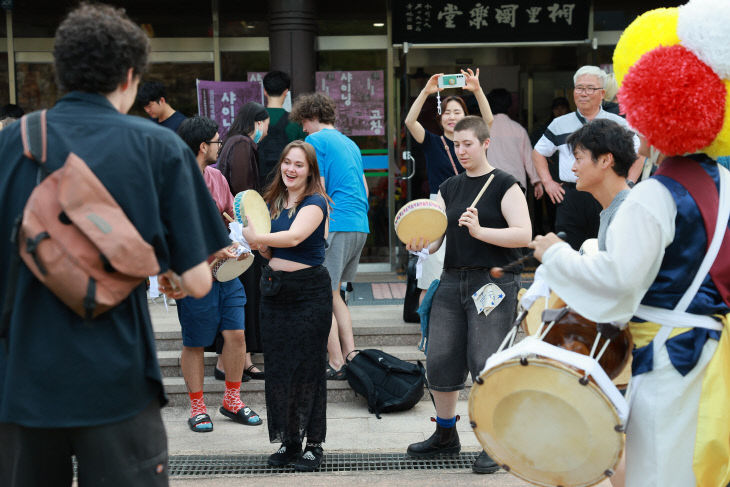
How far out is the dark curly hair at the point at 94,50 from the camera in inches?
80.7

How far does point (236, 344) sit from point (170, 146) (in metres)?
2.93

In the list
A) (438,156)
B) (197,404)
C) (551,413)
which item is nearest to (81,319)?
(551,413)

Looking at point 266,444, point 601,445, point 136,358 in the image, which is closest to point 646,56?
point 601,445

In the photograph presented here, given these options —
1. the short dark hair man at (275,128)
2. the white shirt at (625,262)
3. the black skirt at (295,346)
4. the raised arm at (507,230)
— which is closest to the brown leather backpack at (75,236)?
the white shirt at (625,262)

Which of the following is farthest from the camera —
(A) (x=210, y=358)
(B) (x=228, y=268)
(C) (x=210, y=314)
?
(A) (x=210, y=358)

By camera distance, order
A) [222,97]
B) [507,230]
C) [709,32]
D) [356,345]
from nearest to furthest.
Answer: [709,32]
[507,230]
[356,345]
[222,97]

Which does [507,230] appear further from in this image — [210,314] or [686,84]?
[210,314]

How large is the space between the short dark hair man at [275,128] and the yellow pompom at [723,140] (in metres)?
3.82

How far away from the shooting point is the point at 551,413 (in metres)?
2.53

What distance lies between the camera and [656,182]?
2.55 meters

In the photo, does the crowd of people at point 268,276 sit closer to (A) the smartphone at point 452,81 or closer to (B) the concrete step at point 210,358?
(A) the smartphone at point 452,81

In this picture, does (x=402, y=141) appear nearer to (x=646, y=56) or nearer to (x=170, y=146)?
(x=646, y=56)

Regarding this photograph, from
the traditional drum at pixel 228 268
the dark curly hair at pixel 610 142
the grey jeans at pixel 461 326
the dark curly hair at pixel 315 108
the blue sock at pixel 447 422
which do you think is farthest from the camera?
the dark curly hair at pixel 315 108

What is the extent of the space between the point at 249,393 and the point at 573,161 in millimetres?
2743
